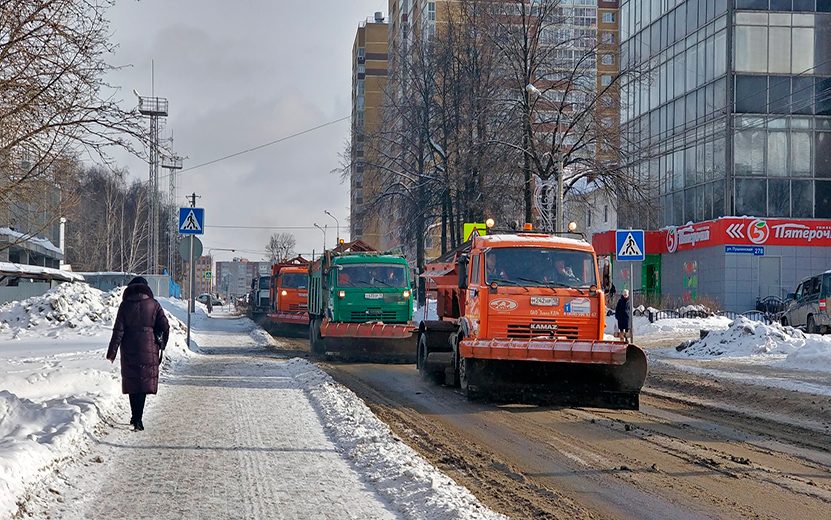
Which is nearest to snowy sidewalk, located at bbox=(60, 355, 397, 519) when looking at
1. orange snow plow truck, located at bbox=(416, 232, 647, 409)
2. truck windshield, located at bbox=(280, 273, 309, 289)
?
orange snow plow truck, located at bbox=(416, 232, 647, 409)

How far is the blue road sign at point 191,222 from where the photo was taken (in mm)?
20812

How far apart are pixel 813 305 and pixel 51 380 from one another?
24510 mm

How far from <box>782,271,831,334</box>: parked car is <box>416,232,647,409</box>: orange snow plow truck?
16.7 m

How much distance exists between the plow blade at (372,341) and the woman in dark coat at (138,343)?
11042mm

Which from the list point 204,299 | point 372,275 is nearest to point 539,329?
point 372,275

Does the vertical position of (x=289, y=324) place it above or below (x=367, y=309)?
below

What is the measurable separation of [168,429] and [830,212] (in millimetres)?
39514

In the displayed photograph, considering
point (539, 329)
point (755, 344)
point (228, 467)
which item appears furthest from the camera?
point (755, 344)

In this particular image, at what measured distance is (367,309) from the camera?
72.3ft

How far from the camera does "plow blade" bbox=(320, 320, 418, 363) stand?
20953 millimetres

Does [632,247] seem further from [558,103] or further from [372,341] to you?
[558,103]

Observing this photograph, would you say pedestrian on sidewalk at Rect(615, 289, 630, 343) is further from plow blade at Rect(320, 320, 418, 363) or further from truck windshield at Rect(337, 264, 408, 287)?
plow blade at Rect(320, 320, 418, 363)

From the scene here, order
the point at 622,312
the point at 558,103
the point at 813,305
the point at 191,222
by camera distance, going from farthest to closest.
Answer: the point at 558,103 → the point at 622,312 → the point at 813,305 → the point at 191,222

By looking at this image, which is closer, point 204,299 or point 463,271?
point 463,271
